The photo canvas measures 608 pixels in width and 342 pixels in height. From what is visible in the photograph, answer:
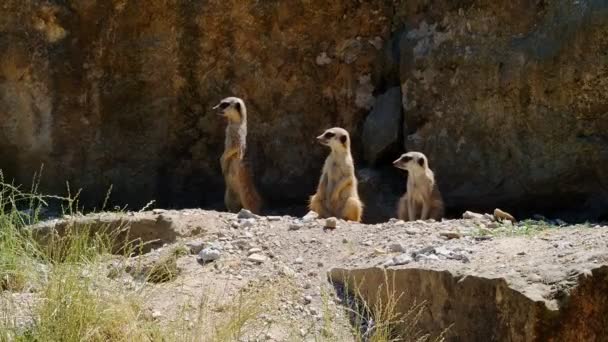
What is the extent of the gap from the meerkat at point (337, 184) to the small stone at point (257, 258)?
232 cm

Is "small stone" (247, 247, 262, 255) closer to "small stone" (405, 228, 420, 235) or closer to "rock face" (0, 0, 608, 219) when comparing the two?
"small stone" (405, 228, 420, 235)

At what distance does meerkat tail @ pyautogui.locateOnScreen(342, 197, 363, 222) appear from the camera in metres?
7.69

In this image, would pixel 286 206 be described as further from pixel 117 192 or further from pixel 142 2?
pixel 142 2

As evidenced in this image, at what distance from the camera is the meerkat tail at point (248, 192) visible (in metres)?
8.35

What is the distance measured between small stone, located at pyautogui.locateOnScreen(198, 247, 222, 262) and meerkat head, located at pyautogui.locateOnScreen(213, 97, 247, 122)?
9.61 feet

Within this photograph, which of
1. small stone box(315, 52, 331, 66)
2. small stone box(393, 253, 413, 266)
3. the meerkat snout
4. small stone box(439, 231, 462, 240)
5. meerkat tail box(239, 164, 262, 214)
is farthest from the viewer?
small stone box(315, 52, 331, 66)

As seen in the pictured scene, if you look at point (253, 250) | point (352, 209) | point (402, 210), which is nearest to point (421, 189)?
point (402, 210)

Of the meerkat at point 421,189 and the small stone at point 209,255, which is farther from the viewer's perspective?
the meerkat at point 421,189

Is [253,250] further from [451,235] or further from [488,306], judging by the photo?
[488,306]

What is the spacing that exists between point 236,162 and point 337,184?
3.53ft

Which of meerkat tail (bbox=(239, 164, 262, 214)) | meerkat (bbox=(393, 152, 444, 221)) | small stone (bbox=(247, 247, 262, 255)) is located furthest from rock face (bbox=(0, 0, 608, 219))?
small stone (bbox=(247, 247, 262, 255))

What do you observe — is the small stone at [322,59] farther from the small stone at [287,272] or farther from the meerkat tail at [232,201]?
the small stone at [287,272]

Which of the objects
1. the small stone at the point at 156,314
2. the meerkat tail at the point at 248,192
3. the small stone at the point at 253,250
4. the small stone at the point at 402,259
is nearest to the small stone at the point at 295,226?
the small stone at the point at 253,250

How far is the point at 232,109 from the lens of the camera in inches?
329
